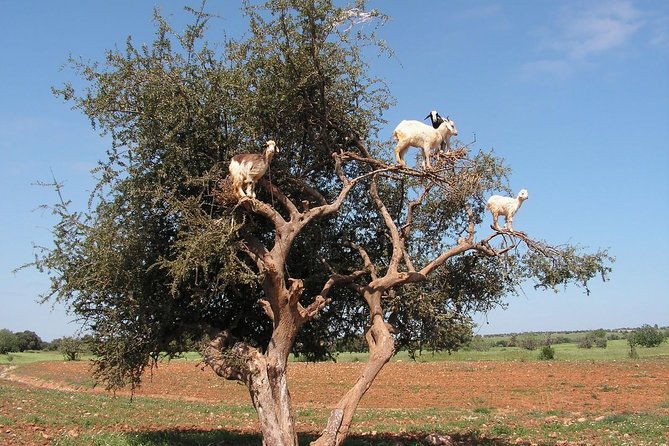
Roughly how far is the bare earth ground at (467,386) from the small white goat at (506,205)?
1075 cm

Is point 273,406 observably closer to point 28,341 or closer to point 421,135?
point 421,135

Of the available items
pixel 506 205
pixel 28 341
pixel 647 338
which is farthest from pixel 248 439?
pixel 28 341

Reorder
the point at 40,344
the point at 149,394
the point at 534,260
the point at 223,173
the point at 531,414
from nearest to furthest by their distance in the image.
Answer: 1. the point at 223,173
2. the point at 534,260
3. the point at 531,414
4. the point at 149,394
5. the point at 40,344

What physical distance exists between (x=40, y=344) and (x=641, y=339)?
9886cm

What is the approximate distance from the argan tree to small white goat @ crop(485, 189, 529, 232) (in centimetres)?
54

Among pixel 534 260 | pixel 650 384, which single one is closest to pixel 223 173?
pixel 534 260

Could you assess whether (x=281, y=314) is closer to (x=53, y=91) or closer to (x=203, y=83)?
(x=203, y=83)

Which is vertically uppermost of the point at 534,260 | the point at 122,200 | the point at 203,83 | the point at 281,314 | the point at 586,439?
the point at 203,83

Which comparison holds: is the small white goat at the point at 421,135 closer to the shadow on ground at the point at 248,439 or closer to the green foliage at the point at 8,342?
the shadow on ground at the point at 248,439

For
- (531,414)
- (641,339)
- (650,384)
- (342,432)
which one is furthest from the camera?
(641,339)

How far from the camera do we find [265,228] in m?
15.3

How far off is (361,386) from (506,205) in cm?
491

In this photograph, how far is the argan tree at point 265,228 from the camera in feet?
42.1

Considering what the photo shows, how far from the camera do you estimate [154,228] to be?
47.3ft
